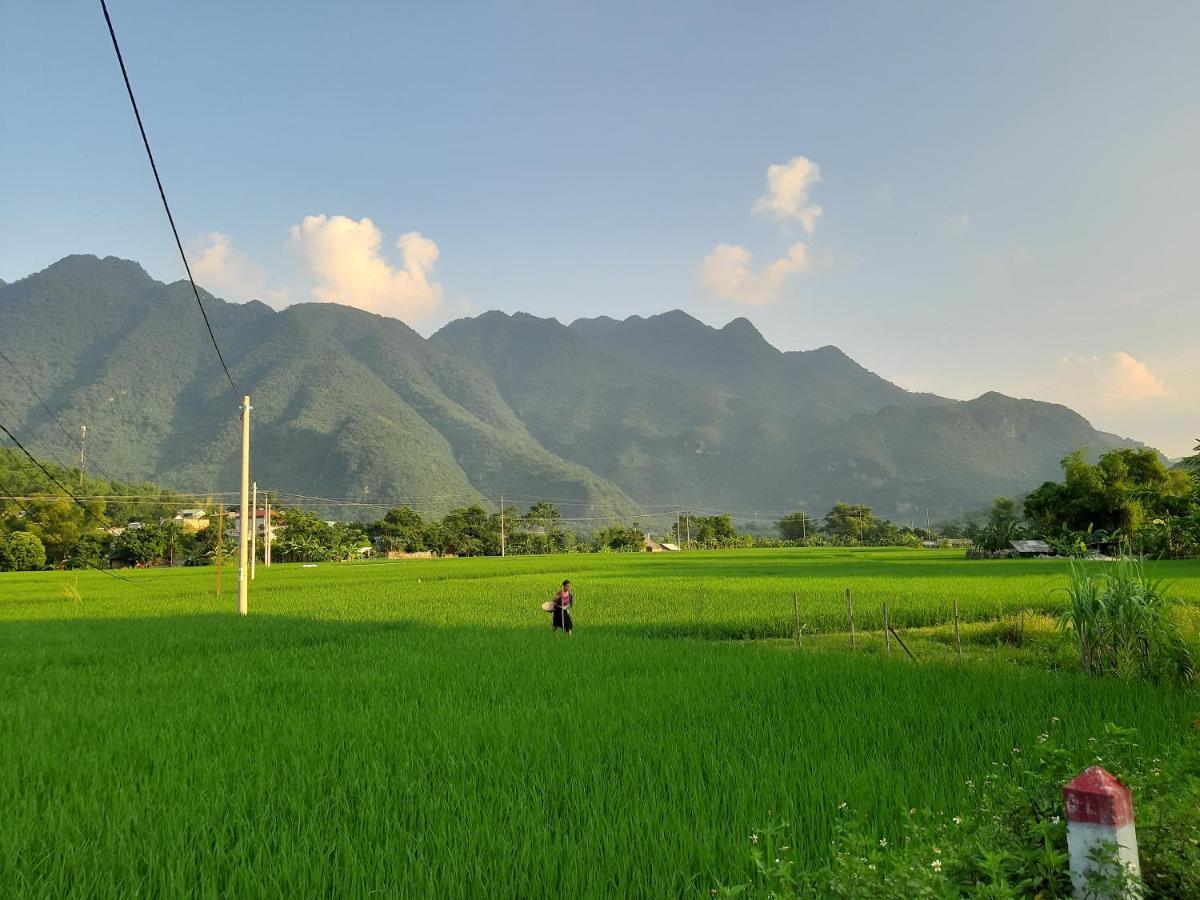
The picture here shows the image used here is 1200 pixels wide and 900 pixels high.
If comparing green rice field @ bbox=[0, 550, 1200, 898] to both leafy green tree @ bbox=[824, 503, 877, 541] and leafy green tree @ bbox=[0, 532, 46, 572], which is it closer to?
leafy green tree @ bbox=[0, 532, 46, 572]

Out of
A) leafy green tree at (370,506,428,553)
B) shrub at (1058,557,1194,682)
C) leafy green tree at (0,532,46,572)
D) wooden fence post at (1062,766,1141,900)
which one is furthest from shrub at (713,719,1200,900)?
leafy green tree at (370,506,428,553)

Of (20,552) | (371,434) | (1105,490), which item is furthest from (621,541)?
(371,434)

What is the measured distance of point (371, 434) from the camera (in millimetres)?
124688

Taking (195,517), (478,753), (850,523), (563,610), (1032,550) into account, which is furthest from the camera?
(195,517)

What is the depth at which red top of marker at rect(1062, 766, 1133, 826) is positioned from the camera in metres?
1.92

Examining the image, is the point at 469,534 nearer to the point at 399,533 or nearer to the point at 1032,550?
the point at 399,533

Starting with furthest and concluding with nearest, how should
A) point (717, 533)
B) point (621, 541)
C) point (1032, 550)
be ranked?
point (717, 533) < point (621, 541) < point (1032, 550)

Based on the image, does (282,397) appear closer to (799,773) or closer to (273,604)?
(273,604)

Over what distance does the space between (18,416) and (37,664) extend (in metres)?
141

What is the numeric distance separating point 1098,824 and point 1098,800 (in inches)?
3.1

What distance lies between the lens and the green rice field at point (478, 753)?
3.22 meters

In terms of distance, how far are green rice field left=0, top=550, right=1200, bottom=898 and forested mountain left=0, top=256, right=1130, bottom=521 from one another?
105142mm

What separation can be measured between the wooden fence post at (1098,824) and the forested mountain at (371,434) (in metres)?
113

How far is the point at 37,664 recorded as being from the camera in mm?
9867
